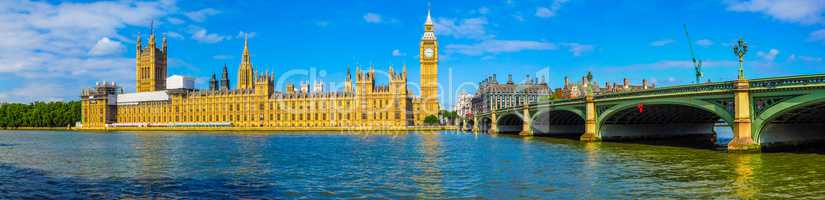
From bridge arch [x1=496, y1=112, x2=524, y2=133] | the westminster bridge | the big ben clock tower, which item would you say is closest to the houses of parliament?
the big ben clock tower

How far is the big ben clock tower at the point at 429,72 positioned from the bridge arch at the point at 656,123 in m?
93.8

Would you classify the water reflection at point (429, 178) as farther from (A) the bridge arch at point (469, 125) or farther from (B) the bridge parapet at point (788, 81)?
(A) the bridge arch at point (469, 125)

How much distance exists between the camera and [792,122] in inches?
1978

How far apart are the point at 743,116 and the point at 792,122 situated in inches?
304

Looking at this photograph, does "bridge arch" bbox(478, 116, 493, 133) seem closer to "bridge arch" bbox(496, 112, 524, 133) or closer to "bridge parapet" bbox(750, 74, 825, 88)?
"bridge arch" bbox(496, 112, 524, 133)

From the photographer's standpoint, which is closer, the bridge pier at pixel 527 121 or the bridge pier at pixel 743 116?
the bridge pier at pixel 743 116

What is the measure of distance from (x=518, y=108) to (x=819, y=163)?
60753 mm

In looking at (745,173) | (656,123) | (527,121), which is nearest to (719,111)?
(745,173)

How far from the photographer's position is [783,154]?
45.7m

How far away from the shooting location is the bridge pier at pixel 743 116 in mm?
45375

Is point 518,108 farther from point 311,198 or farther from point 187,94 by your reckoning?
point 187,94

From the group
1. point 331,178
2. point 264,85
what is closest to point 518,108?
point 331,178

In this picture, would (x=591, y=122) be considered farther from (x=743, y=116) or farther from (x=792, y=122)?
(x=743, y=116)

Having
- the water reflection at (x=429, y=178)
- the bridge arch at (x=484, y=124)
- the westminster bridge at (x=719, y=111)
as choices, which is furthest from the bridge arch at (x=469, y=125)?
the water reflection at (x=429, y=178)
